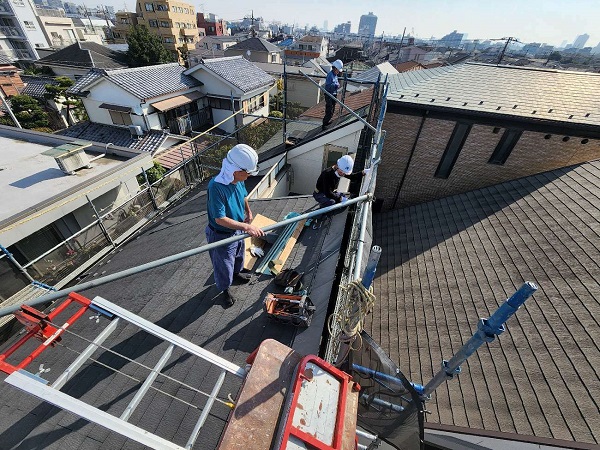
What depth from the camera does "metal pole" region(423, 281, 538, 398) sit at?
2.27 metres

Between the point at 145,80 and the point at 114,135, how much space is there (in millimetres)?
5056

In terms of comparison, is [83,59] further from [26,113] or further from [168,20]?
[168,20]

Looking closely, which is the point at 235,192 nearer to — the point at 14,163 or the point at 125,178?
the point at 125,178

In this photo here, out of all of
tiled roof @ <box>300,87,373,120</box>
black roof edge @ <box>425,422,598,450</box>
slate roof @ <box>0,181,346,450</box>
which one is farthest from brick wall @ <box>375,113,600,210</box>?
black roof edge @ <box>425,422,598,450</box>

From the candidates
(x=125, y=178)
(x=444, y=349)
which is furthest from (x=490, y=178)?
(x=125, y=178)

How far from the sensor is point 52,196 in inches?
319

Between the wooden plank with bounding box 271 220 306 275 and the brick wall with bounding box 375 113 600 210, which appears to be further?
the brick wall with bounding box 375 113 600 210

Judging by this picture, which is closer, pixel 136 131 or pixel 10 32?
pixel 136 131

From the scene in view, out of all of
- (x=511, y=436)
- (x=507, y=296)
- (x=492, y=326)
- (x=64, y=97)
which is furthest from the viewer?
(x=64, y=97)

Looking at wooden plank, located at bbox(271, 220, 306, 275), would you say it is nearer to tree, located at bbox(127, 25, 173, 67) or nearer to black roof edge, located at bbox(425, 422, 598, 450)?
black roof edge, located at bbox(425, 422, 598, 450)

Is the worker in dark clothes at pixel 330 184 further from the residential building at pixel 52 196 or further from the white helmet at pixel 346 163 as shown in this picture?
the residential building at pixel 52 196

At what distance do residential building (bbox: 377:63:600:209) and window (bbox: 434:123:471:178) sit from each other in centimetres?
3

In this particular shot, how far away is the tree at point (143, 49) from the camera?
35688 millimetres

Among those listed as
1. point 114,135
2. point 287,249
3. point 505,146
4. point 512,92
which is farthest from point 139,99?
point 505,146
